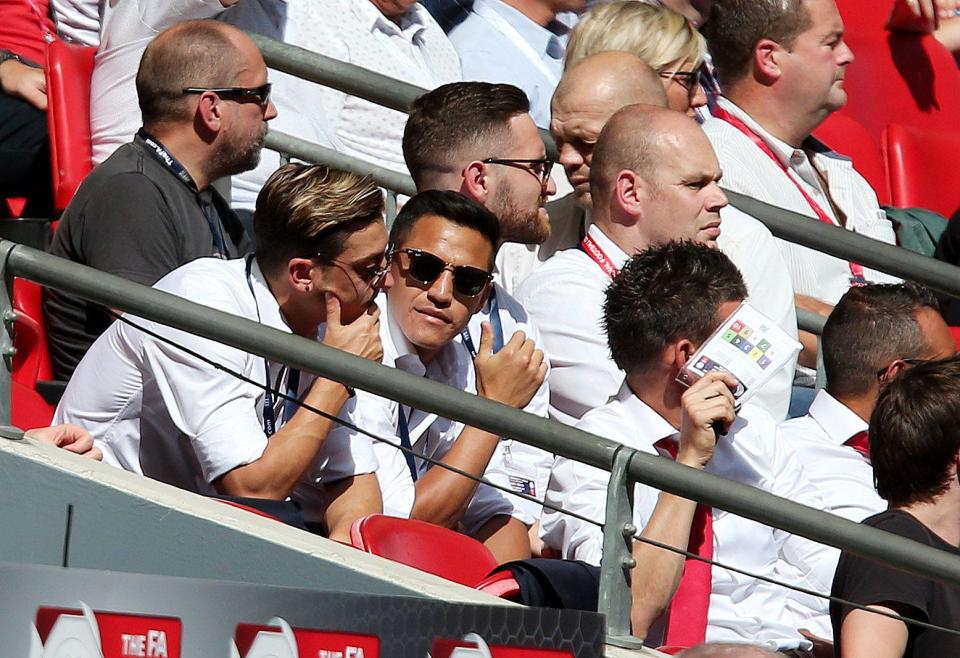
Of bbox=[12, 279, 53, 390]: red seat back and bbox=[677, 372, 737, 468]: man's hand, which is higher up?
bbox=[677, 372, 737, 468]: man's hand

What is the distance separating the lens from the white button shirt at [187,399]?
133 inches

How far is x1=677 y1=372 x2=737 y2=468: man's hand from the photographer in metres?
3.36

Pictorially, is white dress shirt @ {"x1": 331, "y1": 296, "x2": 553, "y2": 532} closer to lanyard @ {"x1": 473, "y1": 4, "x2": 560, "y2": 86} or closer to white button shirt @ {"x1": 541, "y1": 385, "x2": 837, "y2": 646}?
white button shirt @ {"x1": 541, "y1": 385, "x2": 837, "y2": 646}

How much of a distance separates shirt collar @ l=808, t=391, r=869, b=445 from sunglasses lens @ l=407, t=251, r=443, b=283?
1143 mm

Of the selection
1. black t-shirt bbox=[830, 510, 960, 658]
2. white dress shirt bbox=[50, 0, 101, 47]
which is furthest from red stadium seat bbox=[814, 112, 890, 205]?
black t-shirt bbox=[830, 510, 960, 658]

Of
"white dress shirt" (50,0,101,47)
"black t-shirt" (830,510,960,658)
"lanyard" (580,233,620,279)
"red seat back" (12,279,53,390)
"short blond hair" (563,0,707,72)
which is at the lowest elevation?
"red seat back" (12,279,53,390)

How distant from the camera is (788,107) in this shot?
18.5 feet

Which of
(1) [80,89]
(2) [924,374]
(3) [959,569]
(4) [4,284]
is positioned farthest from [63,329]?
(3) [959,569]

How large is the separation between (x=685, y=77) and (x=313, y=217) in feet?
6.29

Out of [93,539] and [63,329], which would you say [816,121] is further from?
[93,539]

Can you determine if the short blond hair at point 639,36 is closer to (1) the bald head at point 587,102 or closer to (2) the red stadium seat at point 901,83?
(1) the bald head at point 587,102

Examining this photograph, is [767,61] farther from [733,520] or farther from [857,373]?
[733,520]

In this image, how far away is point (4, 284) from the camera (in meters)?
3.04

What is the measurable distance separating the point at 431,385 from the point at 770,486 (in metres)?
1.11
